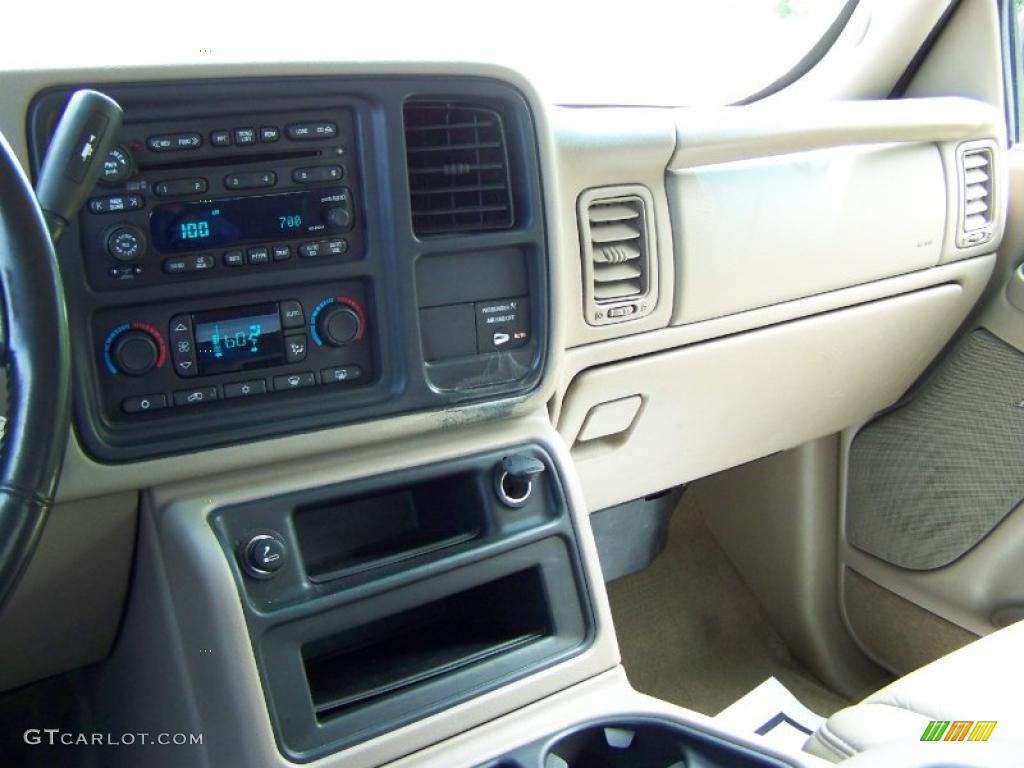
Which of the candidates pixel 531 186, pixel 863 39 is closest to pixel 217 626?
pixel 531 186

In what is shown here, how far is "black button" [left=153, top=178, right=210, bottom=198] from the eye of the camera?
0.88m

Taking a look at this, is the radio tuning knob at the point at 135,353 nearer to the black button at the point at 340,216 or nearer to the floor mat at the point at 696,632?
the black button at the point at 340,216

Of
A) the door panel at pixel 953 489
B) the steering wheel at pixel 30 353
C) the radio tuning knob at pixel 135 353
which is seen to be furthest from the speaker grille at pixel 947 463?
the steering wheel at pixel 30 353

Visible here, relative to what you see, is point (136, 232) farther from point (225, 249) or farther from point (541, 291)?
point (541, 291)

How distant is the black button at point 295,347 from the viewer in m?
0.96

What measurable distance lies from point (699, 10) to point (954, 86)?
1.89ft

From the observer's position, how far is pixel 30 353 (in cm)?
60

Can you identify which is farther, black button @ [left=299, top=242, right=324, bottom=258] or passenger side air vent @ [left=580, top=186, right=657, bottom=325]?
passenger side air vent @ [left=580, top=186, right=657, bottom=325]

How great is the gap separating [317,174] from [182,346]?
209mm

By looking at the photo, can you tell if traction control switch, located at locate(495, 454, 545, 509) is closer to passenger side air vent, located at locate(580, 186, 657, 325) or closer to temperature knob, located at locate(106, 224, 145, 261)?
passenger side air vent, located at locate(580, 186, 657, 325)

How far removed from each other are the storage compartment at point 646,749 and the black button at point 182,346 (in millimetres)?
516

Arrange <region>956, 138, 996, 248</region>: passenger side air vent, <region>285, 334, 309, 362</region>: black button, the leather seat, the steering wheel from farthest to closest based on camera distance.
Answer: <region>956, 138, 996, 248</region>: passenger side air vent
the leather seat
<region>285, 334, 309, 362</region>: black button
the steering wheel

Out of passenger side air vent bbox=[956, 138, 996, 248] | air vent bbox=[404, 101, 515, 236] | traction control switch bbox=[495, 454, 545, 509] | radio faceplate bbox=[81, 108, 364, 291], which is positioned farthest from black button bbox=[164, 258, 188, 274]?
passenger side air vent bbox=[956, 138, 996, 248]

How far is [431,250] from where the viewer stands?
1.03 m
